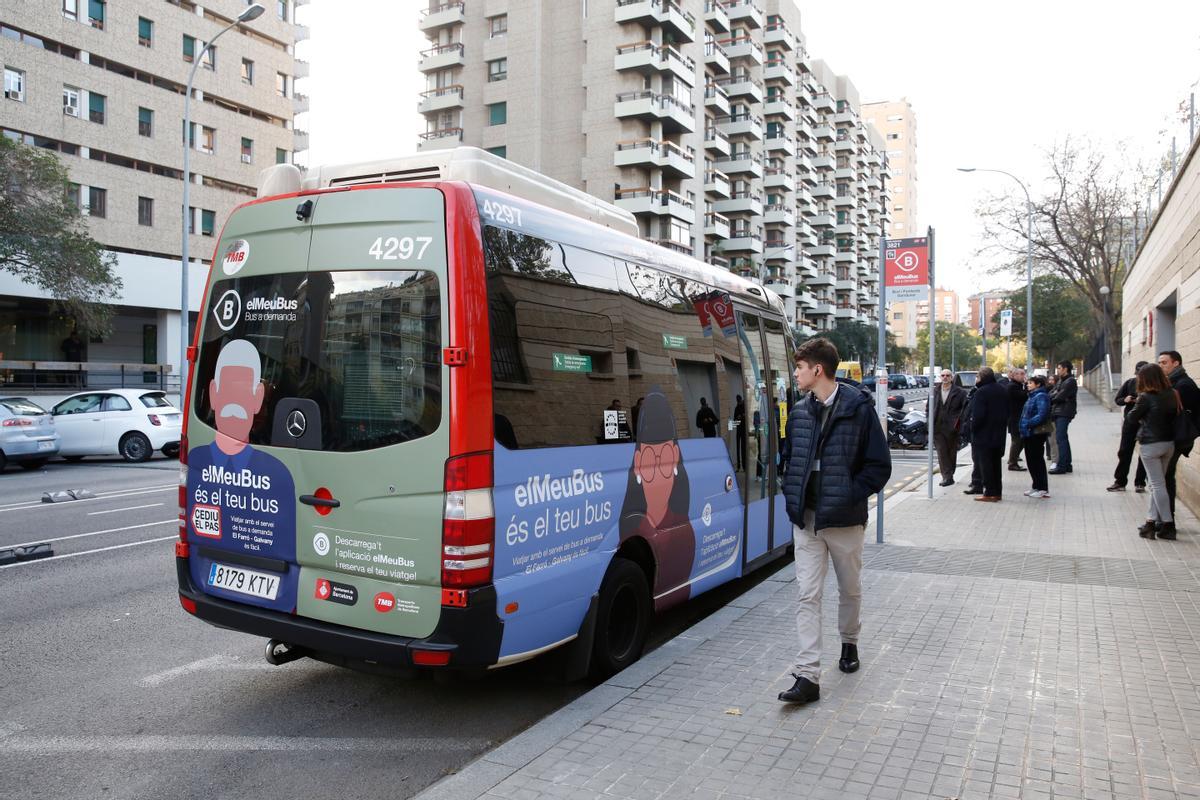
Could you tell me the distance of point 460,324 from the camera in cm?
401

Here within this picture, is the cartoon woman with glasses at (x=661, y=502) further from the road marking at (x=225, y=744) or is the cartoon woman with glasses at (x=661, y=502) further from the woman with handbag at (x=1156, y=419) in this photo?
the woman with handbag at (x=1156, y=419)

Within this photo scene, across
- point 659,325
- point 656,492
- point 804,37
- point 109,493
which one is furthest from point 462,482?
point 804,37

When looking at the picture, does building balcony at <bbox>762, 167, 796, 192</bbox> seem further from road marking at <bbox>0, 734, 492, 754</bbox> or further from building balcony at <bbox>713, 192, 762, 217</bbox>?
road marking at <bbox>0, 734, 492, 754</bbox>

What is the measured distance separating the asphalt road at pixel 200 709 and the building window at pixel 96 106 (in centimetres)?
4022

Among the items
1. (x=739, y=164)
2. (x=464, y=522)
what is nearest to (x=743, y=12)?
(x=739, y=164)

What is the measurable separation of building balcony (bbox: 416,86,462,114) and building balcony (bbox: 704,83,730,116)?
17445mm

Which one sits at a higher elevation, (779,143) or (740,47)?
(740,47)

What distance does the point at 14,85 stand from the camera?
37219 mm

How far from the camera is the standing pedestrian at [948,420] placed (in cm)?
1480

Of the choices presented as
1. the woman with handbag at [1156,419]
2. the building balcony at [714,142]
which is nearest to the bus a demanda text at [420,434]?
the woman with handbag at [1156,419]

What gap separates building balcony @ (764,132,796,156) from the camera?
246ft

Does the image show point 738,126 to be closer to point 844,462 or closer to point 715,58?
point 715,58

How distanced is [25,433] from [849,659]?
56.1 ft

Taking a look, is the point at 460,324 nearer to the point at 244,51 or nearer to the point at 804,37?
the point at 244,51
